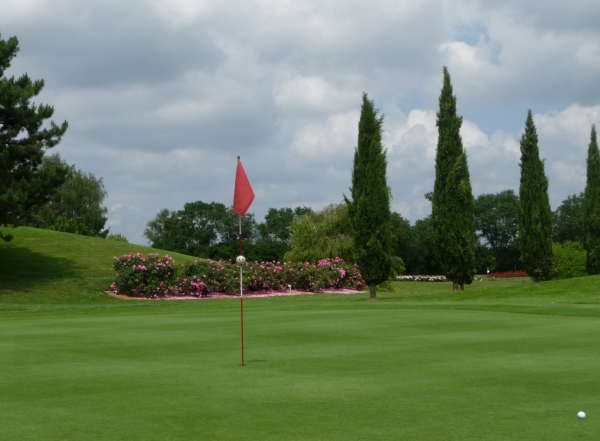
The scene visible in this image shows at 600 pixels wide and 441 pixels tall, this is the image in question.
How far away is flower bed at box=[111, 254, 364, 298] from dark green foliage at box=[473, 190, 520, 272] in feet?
223

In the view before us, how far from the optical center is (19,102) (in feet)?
120

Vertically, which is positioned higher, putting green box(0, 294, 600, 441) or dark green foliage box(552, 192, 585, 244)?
dark green foliage box(552, 192, 585, 244)

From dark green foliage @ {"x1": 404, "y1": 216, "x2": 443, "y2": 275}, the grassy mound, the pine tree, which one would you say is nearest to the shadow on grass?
the grassy mound

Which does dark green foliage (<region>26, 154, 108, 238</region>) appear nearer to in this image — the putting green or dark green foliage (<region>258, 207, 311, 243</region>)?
dark green foliage (<region>258, 207, 311, 243</region>)

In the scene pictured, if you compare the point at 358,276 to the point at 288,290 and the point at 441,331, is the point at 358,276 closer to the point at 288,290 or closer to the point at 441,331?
the point at 288,290

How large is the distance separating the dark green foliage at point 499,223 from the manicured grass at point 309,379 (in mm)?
92979

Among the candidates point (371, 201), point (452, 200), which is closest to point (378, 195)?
point (371, 201)

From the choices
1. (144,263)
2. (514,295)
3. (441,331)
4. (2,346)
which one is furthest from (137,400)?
(144,263)

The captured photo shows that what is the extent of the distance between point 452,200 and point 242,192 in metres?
24.1

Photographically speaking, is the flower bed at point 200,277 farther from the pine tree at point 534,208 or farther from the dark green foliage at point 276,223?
the dark green foliage at point 276,223

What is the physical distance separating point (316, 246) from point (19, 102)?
971 inches

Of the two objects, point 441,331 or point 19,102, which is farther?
point 19,102

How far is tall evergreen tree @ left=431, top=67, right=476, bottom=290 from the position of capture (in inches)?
1339

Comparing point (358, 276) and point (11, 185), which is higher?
point (11, 185)
